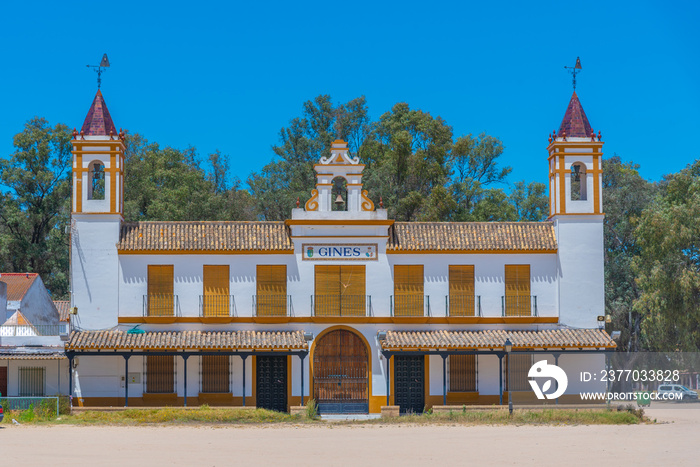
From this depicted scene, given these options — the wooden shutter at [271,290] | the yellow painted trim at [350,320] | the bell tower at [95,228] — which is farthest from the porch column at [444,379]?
the bell tower at [95,228]

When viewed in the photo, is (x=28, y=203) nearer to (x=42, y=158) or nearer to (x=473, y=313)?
(x=42, y=158)

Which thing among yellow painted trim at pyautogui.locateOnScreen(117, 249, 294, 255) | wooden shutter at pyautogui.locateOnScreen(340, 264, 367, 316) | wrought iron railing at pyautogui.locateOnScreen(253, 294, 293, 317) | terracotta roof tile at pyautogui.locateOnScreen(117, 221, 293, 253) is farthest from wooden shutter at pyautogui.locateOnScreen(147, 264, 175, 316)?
wooden shutter at pyautogui.locateOnScreen(340, 264, 367, 316)

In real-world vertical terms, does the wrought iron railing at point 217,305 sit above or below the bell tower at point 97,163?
below

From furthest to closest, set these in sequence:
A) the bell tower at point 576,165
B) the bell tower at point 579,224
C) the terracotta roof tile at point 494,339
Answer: the bell tower at point 576,165, the bell tower at point 579,224, the terracotta roof tile at point 494,339

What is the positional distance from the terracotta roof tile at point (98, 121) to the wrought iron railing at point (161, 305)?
19.4 ft

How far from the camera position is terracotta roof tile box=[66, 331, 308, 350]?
33.4 meters

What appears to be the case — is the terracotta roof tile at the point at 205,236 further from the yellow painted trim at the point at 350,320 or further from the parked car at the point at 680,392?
the parked car at the point at 680,392

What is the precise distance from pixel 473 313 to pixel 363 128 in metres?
24.8

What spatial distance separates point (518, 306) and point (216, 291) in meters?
10.6

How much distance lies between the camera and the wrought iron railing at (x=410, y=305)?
35344 mm

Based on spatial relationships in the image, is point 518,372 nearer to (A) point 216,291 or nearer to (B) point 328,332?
(B) point 328,332

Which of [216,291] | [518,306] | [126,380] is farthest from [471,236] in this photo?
[126,380]

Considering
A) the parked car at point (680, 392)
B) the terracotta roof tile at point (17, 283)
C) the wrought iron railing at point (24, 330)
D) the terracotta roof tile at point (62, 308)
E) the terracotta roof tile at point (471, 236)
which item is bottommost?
the parked car at point (680, 392)

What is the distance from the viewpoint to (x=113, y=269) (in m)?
34.9
